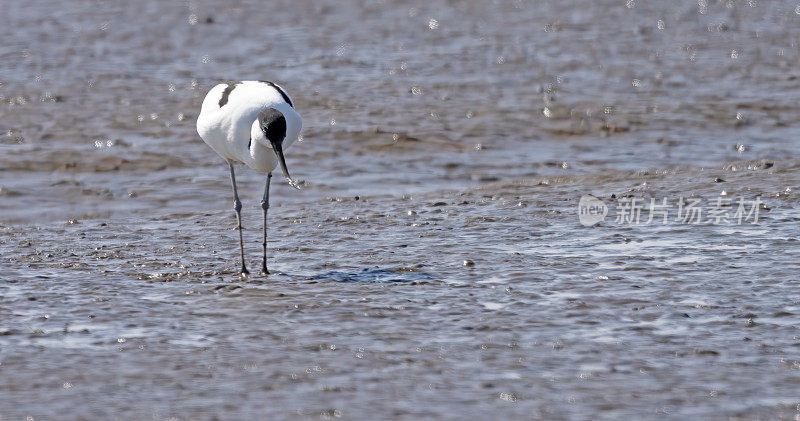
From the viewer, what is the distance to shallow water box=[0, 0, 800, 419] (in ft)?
17.6

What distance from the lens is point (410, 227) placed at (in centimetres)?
865

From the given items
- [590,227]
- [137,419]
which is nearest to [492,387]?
[137,419]

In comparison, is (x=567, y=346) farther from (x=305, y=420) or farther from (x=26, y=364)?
(x=26, y=364)

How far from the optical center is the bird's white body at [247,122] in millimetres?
7312

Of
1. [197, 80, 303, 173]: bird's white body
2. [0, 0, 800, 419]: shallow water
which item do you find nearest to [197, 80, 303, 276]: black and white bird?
[197, 80, 303, 173]: bird's white body

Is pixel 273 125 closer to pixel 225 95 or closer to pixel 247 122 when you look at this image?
pixel 247 122

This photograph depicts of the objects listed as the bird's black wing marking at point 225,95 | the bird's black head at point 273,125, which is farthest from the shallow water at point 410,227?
the bird's black wing marking at point 225,95

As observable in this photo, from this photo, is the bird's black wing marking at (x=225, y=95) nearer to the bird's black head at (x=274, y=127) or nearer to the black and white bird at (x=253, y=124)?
the black and white bird at (x=253, y=124)

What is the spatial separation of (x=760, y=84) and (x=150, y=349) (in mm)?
9483

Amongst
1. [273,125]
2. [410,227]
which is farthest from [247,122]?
[410,227]

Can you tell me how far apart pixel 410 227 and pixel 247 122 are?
1719 millimetres

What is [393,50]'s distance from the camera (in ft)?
52.1

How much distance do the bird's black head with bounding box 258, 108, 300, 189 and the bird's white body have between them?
5cm

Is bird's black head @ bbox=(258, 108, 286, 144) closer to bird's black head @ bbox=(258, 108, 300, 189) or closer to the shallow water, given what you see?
bird's black head @ bbox=(258, 108, 300, 189)
